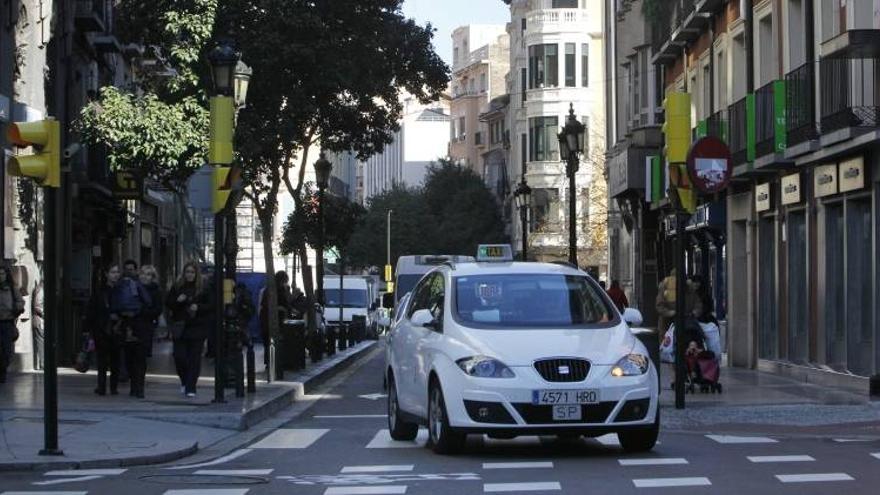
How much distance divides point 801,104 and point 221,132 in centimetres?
1034

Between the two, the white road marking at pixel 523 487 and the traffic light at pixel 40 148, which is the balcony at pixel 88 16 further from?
the white road marking at pixel 523 487

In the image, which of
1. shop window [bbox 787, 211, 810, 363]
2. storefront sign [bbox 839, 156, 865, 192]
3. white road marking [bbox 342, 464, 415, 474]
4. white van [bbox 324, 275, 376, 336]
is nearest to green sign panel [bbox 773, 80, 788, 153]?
shop window [bbox 787, 211, 810, 363]

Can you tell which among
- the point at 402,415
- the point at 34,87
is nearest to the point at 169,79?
the point at 34,87

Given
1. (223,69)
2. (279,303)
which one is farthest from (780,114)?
(223,69)

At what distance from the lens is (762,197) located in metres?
33.0

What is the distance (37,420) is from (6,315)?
7.31m

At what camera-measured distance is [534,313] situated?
16047 millimetres

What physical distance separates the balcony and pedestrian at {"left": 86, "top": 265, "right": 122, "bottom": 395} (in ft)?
42.9

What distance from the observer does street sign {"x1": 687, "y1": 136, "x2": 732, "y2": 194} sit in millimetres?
21219

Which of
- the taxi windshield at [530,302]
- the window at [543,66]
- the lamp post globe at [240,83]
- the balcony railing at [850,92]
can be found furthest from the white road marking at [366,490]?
the window at [543,66]

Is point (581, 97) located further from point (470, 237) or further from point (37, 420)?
point (37, 420)

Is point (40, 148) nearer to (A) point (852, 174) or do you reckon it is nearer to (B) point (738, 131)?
(A) point (852, 174)

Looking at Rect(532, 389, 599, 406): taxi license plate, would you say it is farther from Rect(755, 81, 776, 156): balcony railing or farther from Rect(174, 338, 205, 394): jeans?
Rect(755, 81, 776, 156): balcony railing

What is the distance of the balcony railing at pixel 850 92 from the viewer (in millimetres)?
25094
